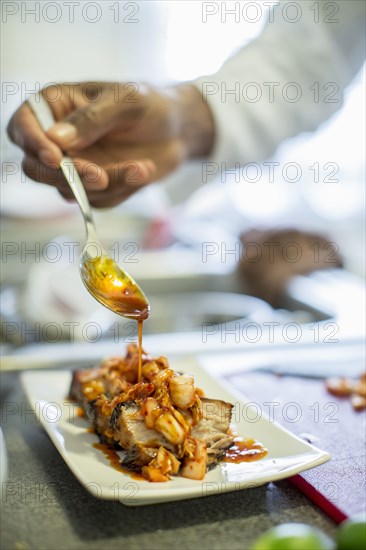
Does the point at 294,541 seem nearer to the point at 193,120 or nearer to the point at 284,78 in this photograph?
the point at 193,120

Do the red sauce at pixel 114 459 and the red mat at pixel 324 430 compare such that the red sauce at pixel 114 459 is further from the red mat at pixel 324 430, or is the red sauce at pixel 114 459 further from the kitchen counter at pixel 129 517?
the red mat at pixel 324 430

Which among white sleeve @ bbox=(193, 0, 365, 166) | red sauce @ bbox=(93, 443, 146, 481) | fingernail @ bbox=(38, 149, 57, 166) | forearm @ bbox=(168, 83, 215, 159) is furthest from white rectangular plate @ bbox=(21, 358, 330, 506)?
white sleeve @ bbox=(193, 0, 365, 166)

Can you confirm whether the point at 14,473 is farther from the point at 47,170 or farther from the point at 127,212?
the point at 127,212

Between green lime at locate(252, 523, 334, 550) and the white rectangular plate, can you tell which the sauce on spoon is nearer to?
the white rectangular plate

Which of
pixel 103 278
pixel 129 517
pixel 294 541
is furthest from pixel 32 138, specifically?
pixel 294 541

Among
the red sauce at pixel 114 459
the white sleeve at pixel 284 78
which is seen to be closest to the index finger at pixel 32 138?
the red sauce at pixel 114 459

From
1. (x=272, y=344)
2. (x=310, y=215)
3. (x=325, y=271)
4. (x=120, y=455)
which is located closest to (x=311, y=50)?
(x=325, y=271)
